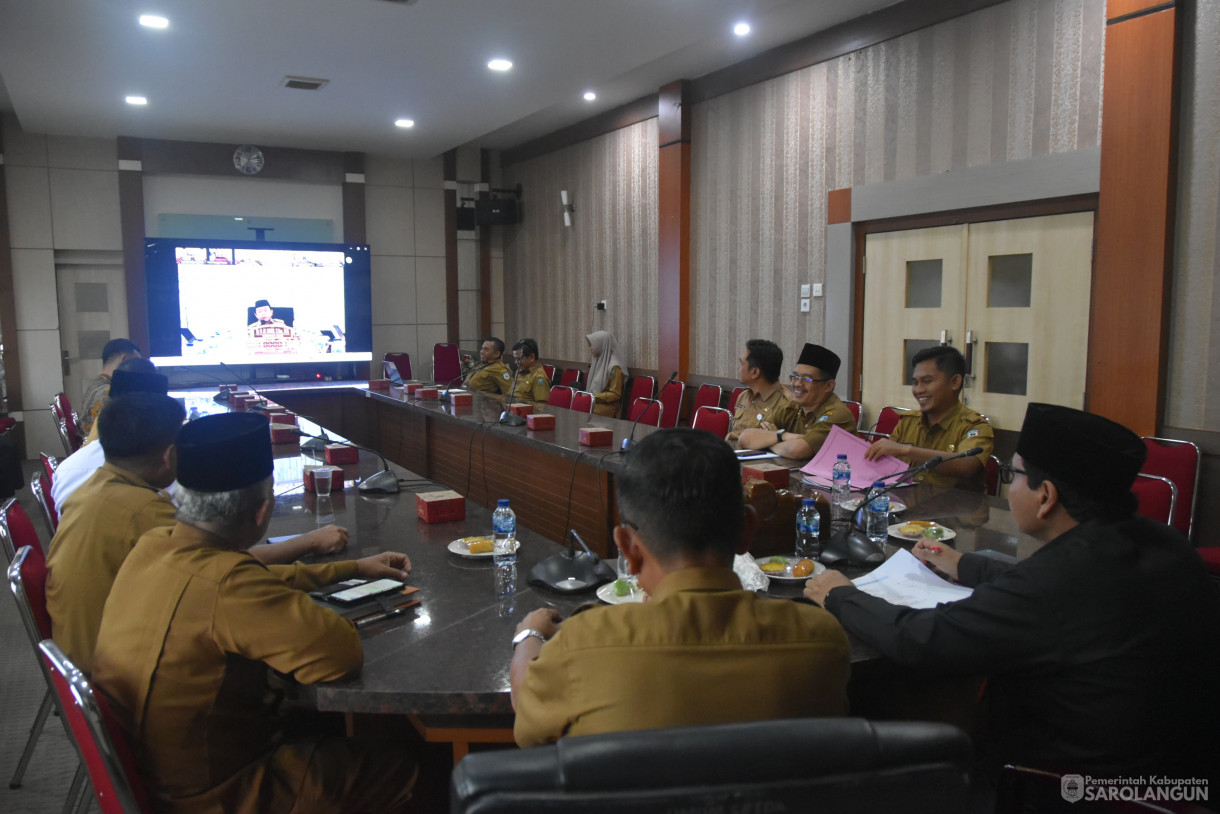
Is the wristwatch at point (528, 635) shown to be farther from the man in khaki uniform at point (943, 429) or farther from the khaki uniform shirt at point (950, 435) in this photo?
the khaki uniform shirt at point (950, 435)

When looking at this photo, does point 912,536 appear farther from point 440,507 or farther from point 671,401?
point 671,401

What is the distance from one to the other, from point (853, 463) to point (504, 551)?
1.46m

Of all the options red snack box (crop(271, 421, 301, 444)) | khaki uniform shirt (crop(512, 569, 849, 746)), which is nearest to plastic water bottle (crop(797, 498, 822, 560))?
khaki uniform shirt (crop(512, 569, 849, 746))

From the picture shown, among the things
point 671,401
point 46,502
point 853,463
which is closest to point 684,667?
point 853,463

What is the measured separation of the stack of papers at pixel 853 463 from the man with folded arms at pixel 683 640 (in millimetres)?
1732

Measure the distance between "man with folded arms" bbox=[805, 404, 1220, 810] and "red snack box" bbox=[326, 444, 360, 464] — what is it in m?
2.44

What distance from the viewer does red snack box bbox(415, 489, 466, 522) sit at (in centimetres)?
238

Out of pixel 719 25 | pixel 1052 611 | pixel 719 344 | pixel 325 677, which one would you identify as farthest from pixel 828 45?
pixel 325 677

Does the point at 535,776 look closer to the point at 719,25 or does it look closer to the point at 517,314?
the point at 719,25

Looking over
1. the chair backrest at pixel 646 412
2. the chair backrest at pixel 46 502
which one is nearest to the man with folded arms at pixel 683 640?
the chair backrest at pixel 46 502

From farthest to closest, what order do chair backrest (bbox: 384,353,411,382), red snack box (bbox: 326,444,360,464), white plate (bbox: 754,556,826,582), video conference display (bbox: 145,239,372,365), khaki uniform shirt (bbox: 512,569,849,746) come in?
chair backrest (bbox: 384,353,411,382), video conference display (bbox: 145,239,372,365), red snack box (bbox: 326,444,360,464), white plate (bbox: 754,556,826,582), khaki uniform shirt (bbox: 512,569,849,746)

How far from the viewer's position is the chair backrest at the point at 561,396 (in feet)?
20.6

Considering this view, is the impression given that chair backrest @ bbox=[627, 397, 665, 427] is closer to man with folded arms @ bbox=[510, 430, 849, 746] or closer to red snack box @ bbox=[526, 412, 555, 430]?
red snack box @ bbox=[526, 412, 555, 430]

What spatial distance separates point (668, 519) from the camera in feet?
3.70
